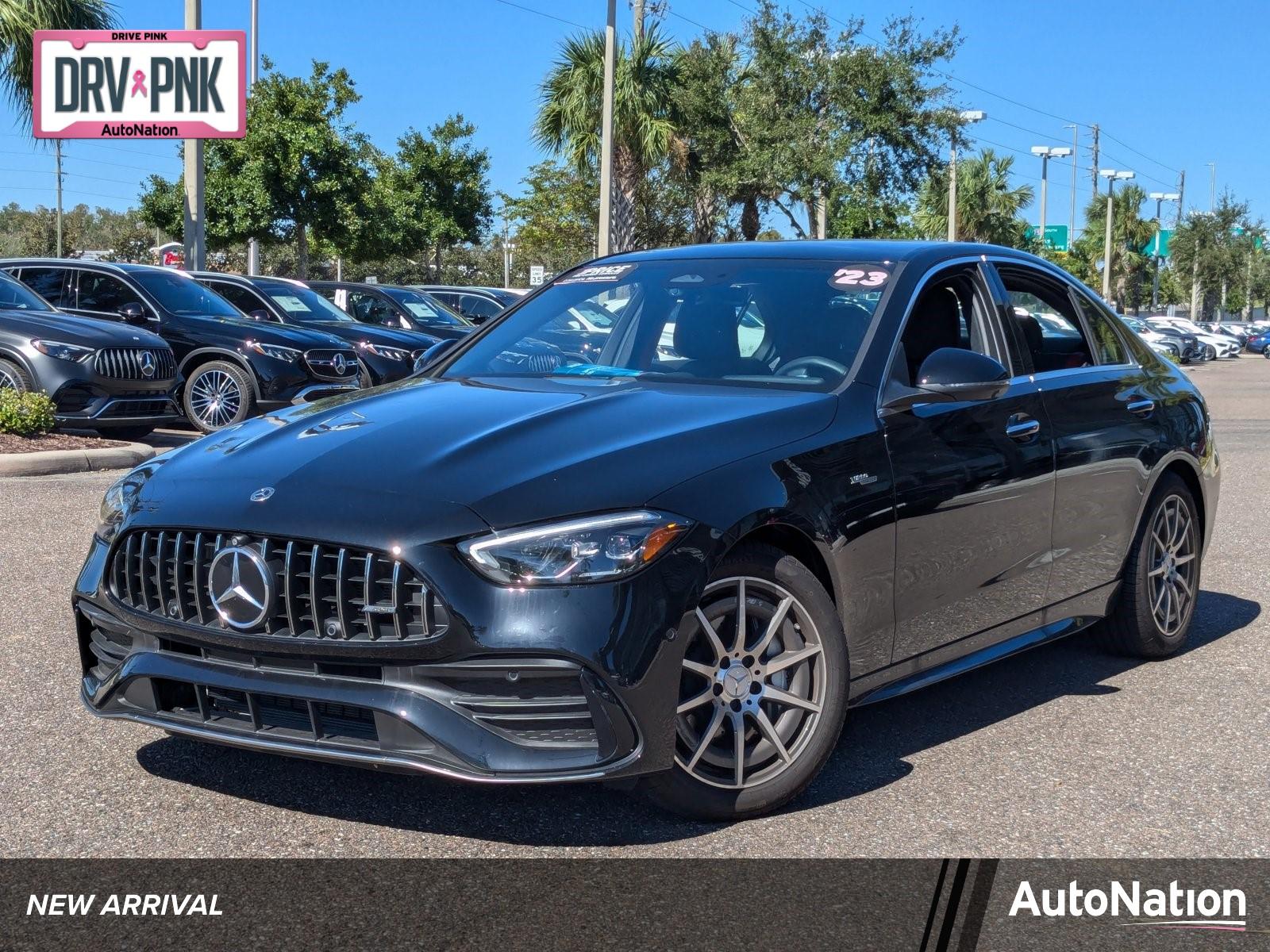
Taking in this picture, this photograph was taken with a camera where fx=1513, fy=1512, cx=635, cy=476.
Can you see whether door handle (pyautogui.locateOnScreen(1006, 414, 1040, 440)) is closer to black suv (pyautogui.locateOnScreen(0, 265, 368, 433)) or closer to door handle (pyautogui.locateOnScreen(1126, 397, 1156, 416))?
door handle (pyautogui.locateOnScreen(1126, 397, 1156, 416))

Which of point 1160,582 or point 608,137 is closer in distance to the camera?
point 1160,582

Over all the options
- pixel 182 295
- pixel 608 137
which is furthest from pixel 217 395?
pixel 608 137

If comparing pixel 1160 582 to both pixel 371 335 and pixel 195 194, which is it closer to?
pixel 371 335

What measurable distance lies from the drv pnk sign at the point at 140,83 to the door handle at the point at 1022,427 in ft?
63.1

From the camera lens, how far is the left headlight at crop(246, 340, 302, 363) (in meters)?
14.5

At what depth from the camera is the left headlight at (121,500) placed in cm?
404

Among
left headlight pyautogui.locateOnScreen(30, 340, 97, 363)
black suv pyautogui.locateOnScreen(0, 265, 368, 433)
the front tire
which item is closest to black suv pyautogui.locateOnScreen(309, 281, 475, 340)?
black suv pyautogui.locateOnScreen(0, 265, 368, 433)

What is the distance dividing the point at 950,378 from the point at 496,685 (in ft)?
5.88

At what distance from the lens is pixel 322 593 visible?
139 inches

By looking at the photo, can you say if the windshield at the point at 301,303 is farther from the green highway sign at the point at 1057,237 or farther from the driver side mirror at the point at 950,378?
the green highway sign at the point at 1057,237

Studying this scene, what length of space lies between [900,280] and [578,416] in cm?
132

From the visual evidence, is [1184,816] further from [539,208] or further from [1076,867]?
[539,208]

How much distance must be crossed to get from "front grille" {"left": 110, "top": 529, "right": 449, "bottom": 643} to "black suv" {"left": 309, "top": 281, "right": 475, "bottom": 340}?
51.9 ft

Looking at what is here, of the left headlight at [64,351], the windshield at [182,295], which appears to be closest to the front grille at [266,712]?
the left headlight at [64,351]
